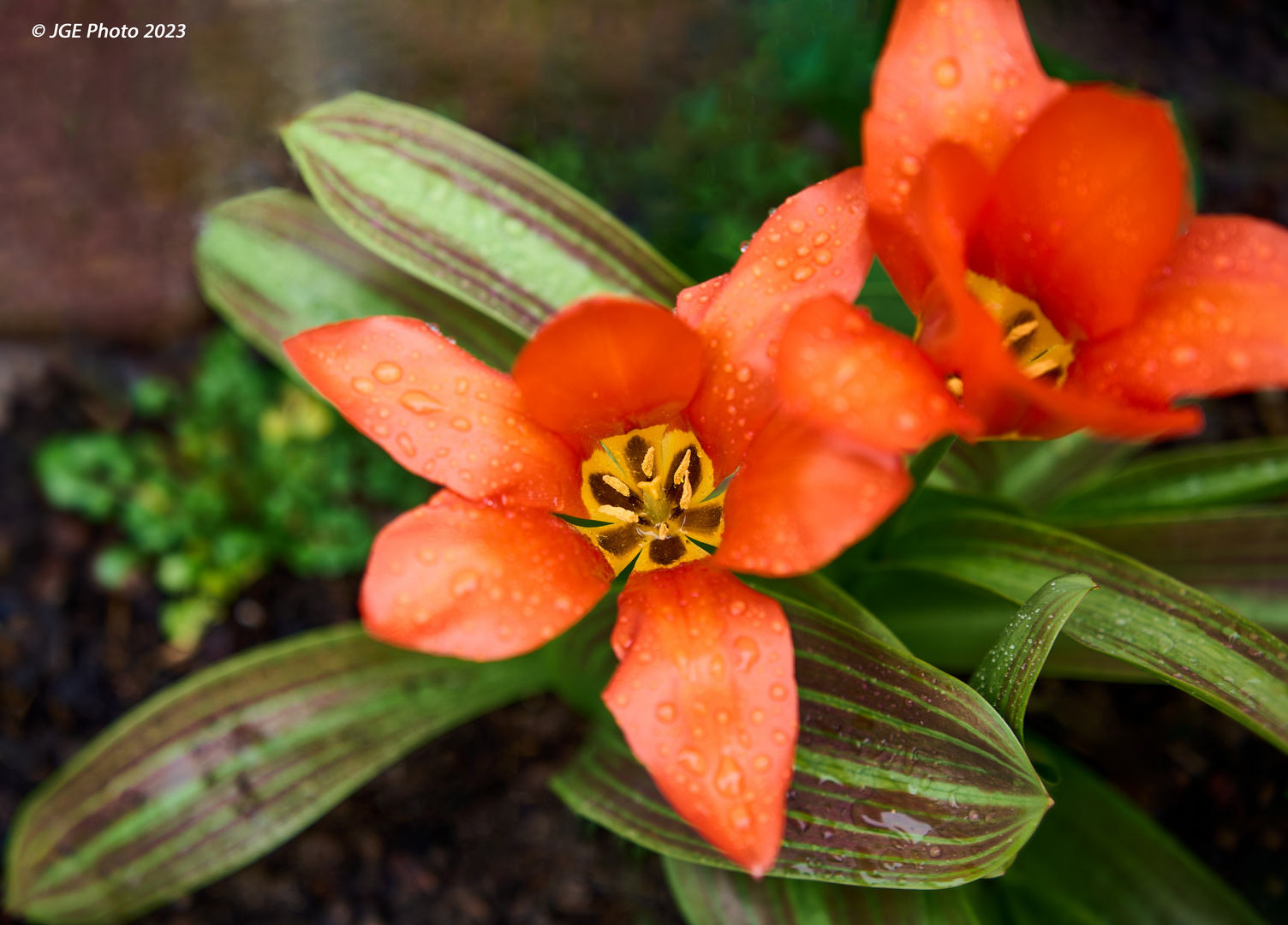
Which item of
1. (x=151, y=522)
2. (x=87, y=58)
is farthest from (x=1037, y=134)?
(x=87, y=58)

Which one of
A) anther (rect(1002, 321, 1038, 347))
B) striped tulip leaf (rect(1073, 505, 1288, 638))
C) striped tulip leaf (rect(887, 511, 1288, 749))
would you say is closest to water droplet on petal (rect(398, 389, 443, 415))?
anther (rect(1002, 321, 1038, 347))

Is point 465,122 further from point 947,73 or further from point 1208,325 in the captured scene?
point 1208,325

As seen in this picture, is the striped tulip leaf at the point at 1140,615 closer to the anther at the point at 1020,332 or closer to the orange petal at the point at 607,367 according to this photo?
the anther at the point at 1020,332

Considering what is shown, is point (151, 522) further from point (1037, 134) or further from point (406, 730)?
point (1037, 134)

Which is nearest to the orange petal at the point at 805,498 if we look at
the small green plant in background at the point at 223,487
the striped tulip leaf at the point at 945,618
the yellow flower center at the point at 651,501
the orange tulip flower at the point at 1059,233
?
the orange tulip flower at the point at 1059,233

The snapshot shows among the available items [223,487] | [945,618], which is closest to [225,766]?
[223,487]

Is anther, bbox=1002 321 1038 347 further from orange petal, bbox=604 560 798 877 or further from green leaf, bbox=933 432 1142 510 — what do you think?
green leaf, bbox=933 432 1142 510
